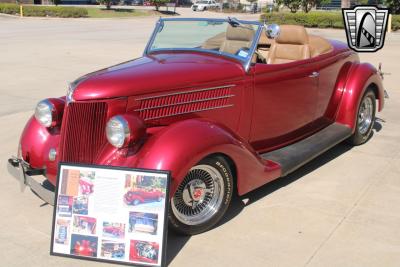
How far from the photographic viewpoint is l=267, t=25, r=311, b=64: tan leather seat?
534cm

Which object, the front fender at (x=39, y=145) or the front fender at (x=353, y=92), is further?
the front fender at (x=353, y=92)

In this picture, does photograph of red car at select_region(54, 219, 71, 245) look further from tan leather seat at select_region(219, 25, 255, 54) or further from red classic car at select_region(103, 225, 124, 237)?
tan leather seat at select_region(219, 25, 255, 54)

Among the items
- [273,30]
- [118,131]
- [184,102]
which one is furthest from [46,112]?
[273,30]

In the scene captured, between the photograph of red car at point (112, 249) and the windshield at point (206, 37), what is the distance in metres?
1.97

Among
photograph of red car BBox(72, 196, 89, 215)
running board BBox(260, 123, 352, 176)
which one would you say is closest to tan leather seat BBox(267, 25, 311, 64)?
running board BBox(260, 123, 352, 176)

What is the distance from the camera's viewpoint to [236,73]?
4012 millimetres

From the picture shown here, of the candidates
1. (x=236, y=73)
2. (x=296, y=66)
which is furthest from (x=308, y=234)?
(x=296, y=66)

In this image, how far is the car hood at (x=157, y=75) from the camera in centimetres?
340

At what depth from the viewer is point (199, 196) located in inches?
140

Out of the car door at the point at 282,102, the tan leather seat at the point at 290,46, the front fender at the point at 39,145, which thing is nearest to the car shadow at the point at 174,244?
the front fender at the point at 39,145

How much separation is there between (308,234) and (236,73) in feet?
4.74

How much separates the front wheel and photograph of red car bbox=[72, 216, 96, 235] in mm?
560

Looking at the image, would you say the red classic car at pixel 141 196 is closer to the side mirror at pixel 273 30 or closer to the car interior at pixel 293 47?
the side mirror at pixel 273 30

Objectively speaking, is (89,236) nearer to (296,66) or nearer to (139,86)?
(139,86)
